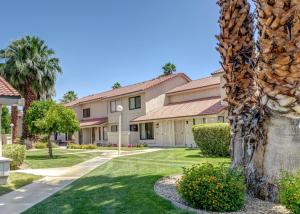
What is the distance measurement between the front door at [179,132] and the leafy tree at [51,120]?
12.1m

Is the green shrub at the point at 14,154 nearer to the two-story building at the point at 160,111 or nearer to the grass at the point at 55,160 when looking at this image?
the grass at the point at 55,160

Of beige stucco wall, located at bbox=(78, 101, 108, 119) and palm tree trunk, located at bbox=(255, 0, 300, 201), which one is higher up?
beige stucco wall, located at bbox=(78, 101, 108, 119)

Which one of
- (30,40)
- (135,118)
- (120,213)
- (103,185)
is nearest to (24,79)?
(30,40)

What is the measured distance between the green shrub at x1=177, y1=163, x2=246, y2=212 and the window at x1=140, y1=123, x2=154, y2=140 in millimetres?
27778

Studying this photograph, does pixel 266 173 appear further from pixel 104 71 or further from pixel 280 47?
pixel 104 71

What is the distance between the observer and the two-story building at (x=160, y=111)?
30578 mm

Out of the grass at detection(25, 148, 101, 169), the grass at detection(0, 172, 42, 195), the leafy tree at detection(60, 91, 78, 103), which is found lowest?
the grass at detection(0, 172, 42, 195)

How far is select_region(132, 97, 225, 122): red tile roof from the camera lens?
93.9ft

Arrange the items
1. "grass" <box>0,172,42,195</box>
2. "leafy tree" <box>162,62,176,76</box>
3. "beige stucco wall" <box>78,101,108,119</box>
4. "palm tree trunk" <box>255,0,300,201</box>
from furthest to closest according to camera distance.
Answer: "leafy tree" <box>162,62,176,76</box>, "beige stucco wall" <box>78,101,108,119</box>, "grass" <box>0,172,42,195</box>, "palm tree trunk" <box>255,0,300,201</box>

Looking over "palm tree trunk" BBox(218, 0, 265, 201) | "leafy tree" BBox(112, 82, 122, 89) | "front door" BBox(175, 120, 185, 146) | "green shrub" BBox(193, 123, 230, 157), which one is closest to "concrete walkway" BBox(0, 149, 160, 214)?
"palm tree trunk" BBox(218, 0, 265, 201)

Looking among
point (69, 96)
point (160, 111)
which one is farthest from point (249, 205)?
point (69, 96)

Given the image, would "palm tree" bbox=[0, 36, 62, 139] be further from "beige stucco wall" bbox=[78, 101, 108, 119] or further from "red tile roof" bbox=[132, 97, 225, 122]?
"red tile roof" bbox=[132, 97, 225, 122]

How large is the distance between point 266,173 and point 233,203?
1.28 meters

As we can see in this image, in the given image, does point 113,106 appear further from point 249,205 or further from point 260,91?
point 249,205
